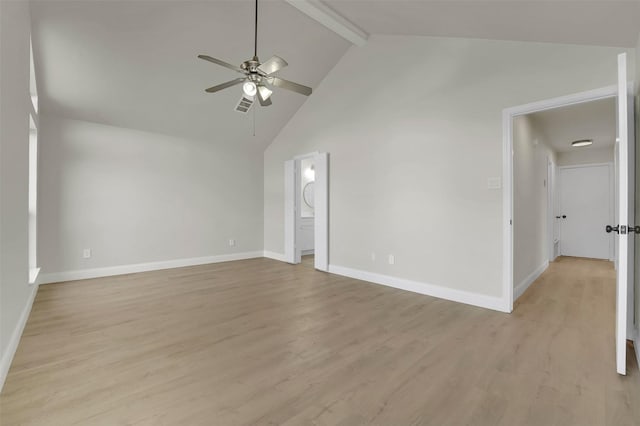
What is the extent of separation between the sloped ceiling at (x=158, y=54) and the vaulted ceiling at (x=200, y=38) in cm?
1

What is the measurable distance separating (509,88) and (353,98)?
224 cm

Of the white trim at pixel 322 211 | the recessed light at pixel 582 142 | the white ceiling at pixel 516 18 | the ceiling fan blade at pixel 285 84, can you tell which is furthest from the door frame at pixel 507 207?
the recessed light at pixel 582 142

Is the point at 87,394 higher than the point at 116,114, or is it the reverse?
the point at 116,114

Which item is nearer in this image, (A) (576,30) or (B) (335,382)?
(B) (335,382)

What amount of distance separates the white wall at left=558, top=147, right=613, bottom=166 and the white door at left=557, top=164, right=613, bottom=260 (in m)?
0.11

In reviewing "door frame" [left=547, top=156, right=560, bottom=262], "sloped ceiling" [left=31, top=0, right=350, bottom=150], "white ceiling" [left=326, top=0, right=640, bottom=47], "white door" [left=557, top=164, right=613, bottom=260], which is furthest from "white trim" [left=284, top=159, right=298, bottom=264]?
"white door" [left=557, top=164, right=613, bottom=260]

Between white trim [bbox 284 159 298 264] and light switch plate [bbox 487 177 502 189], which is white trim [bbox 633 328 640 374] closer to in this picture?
light switch plate [bbox 487 177 502 189]

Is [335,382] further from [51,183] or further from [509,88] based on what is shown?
[51,183]

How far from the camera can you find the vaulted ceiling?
7.55ft

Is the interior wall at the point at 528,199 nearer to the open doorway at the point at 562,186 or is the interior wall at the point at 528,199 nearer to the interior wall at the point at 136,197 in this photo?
the open doorway at the point at 562,186

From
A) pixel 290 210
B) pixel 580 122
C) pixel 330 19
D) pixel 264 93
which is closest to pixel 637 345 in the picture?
pixel 580 122

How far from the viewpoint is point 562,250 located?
678cm

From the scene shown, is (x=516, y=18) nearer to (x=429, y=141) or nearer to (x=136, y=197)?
(x=429, y=141)

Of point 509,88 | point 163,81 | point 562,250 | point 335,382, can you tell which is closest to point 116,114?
point 163,81
